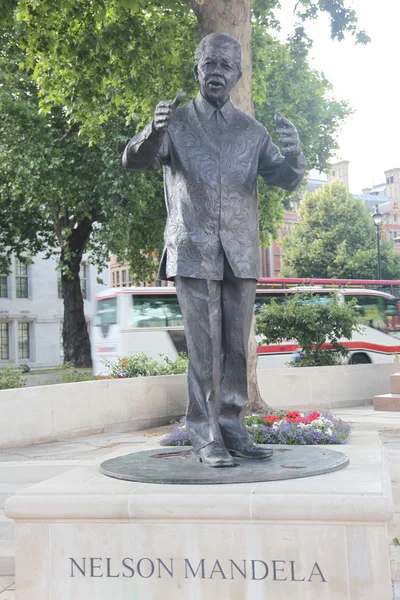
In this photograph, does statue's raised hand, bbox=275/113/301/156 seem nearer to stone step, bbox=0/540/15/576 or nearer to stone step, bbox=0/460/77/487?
stone step, bbox=0/540/15/576

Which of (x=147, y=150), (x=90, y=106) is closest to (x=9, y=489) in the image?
(x=147, y=150)

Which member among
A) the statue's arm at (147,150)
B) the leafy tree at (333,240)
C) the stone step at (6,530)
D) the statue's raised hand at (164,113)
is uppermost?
the leafy tree at (333,240)

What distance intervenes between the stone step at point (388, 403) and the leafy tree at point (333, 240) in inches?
1356

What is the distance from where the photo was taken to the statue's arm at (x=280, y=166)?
4755 millimetres

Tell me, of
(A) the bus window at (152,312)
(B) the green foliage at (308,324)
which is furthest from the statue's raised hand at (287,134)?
(A) the bus window at (152,312)

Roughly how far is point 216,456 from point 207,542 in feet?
2.33

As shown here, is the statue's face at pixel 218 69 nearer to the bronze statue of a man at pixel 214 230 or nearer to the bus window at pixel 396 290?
the bronze statue of a man at pixel 214 230

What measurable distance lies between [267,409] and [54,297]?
109 feet

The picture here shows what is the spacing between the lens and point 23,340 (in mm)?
43969

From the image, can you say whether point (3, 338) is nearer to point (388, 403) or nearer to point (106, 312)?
point (106, 312)

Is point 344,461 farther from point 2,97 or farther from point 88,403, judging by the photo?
point 2,97

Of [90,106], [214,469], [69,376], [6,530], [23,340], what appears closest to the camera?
[214,469]

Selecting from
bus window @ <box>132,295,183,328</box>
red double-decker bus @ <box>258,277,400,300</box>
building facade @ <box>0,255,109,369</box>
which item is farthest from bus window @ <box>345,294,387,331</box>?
building facade @ <box>0,255,109,369</box>

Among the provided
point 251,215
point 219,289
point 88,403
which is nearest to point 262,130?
point 251,215
